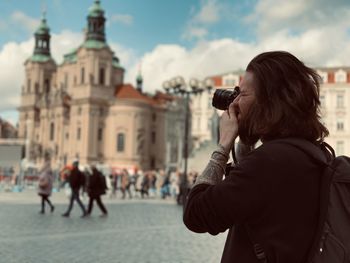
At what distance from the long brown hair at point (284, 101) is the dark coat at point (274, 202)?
0.12 m

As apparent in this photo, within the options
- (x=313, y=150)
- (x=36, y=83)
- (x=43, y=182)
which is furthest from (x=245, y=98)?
(x=36, y=83)

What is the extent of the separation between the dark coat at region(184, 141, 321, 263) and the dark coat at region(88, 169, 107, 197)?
15.2 m

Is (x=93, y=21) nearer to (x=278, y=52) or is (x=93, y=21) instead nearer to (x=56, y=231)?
(x=56, y=231)

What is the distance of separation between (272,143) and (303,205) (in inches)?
8.9

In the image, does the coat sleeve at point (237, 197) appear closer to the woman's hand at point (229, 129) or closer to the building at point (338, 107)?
the woman's hand at point (229, 129)

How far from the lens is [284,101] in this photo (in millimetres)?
1932

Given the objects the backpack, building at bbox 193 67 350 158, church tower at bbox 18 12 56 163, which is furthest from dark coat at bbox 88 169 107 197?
church tower at bbox 18 12 56 163

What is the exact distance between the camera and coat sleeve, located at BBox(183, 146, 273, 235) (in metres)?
1.79

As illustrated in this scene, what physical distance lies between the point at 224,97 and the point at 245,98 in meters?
0.15

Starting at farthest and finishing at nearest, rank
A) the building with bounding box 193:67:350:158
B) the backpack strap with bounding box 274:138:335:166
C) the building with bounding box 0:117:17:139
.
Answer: the building with bounding box 0:117:17:139, the building with bounding box 193:67:350:158, the backpack strap with bounding box 274:138:335:166

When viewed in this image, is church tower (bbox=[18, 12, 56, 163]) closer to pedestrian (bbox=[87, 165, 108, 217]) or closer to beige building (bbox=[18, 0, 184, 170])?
beige building (bbox=[18, 0, 184, 170])

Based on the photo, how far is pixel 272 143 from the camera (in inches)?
73.8

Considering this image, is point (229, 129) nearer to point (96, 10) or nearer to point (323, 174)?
point (323, 174)

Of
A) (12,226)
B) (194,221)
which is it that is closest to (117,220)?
(12,226)
